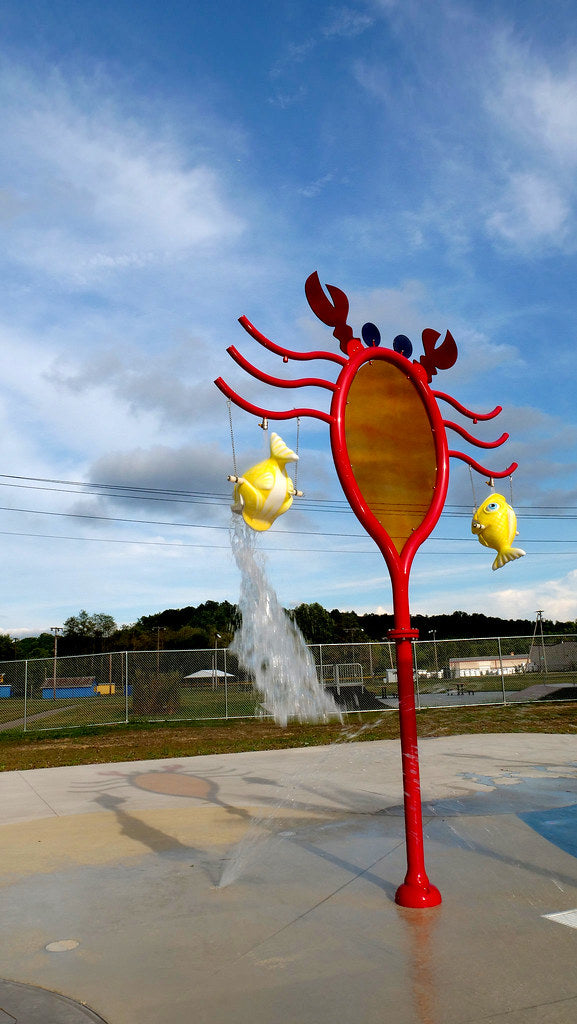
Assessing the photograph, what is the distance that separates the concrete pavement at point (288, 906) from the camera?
133 inches

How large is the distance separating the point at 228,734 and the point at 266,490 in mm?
12433

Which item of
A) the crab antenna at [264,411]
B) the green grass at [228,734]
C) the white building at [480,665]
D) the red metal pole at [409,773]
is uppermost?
the crab antenna at [264,411]

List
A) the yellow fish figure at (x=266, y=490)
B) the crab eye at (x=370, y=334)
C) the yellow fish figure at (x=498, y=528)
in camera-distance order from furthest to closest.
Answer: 1. the yellow fish figure at (x=498, y=528)
2. the crab eye at (x=370, y=334)
3. the yellow fish figure at (x=266, y=490)

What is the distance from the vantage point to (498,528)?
6.36 meters

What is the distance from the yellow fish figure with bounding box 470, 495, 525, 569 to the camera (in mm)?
6363

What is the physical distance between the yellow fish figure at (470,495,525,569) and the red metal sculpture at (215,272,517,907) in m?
0.99

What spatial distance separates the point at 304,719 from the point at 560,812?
43.6 ft

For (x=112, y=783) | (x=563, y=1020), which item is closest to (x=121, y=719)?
(x=112, y=783)

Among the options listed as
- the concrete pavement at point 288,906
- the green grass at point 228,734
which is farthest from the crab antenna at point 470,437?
the green grass at point 228,734

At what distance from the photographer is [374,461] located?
213 inches

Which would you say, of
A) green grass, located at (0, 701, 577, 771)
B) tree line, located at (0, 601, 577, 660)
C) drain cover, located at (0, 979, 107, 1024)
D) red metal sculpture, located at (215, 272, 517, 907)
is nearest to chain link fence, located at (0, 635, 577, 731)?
green grass, located at (0, 701, 577, 771)

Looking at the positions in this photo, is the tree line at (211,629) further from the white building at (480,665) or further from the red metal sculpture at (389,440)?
the red metal sculpture at (389,440)

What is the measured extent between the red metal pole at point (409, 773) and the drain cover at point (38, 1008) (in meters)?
2.06

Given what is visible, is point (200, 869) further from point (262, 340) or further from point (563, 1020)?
point (262, 340)
